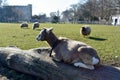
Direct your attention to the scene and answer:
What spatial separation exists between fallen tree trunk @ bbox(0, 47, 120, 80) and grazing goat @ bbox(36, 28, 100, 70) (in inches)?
5.6

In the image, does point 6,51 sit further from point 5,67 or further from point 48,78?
point 48,78

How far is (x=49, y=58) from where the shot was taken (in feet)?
24.5

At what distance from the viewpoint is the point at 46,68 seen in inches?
282

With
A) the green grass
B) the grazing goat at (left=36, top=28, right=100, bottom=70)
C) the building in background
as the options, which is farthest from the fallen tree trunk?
the building in background

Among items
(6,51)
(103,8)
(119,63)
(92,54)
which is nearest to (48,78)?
(92,54)

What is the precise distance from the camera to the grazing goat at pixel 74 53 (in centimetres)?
671

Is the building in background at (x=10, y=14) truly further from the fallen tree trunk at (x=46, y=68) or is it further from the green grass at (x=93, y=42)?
the fallen tree trunk at (x=46, y=68)

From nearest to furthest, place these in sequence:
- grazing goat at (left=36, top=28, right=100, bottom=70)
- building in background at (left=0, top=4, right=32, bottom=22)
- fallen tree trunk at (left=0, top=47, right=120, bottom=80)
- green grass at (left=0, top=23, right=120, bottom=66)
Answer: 1. fallen tree trunk at (left=0, top=47, right=120, bottom=80)
2. grazing goat at (left=36, top=28, right=100, bottom=70)
3. green grass at (left=0, top=23, right=120, bottom=66)
4. building in background at (left=0, top=4, right=32, bottom=22)

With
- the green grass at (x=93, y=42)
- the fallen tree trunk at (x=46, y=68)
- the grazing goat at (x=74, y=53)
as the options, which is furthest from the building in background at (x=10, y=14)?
the grazing goat at (x=74, y=53)

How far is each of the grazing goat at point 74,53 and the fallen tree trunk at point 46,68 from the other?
143 millimetres

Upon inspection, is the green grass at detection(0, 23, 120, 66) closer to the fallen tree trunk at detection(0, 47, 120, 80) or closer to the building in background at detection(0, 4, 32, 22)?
the fallen tree trunk at detection(0, 47, 120, 80)

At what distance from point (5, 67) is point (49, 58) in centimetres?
150

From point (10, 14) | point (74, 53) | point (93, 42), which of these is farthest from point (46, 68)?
point (10, 14)

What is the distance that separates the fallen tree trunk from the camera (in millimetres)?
6516
